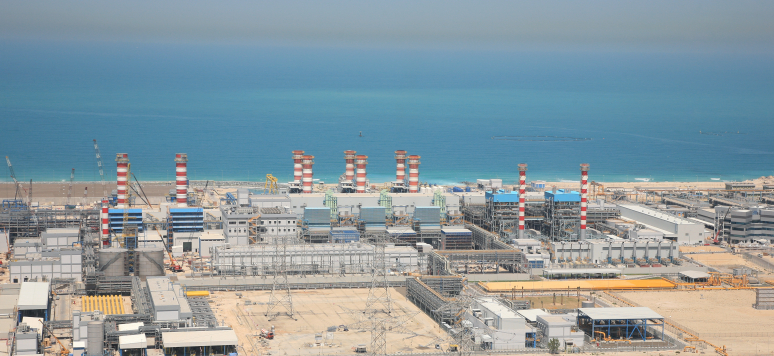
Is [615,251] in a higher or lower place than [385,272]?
higher

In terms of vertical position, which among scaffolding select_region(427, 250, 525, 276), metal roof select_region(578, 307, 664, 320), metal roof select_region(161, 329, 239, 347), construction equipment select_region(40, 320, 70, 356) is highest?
scaffolding select_region(427, 250, 525, 276)

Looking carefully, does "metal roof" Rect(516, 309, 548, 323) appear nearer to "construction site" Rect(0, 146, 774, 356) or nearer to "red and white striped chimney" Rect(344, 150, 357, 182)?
"construction site" Rect(0, 146, 774, 356)

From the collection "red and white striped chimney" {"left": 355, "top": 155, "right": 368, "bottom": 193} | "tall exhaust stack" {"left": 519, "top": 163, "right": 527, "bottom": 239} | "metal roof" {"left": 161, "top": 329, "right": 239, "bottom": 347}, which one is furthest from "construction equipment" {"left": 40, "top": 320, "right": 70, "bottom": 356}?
"red and white striped chimney" {"left": 355, "top": 155, "right": 368, "bottom": 193}

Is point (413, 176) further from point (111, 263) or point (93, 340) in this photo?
point (93, 340)

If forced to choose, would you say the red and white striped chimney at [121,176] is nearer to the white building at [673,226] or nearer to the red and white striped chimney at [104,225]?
the red and white striped chimney at [104,225]

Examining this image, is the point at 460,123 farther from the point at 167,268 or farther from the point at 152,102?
the point at 167,268

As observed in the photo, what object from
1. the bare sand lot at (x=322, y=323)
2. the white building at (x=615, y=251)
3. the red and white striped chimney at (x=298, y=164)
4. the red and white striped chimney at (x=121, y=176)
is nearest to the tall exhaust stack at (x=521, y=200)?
the white building at (x=615, y=251)

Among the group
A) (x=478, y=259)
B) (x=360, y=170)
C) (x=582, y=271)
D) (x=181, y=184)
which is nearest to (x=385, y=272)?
(x=478, y=259)
